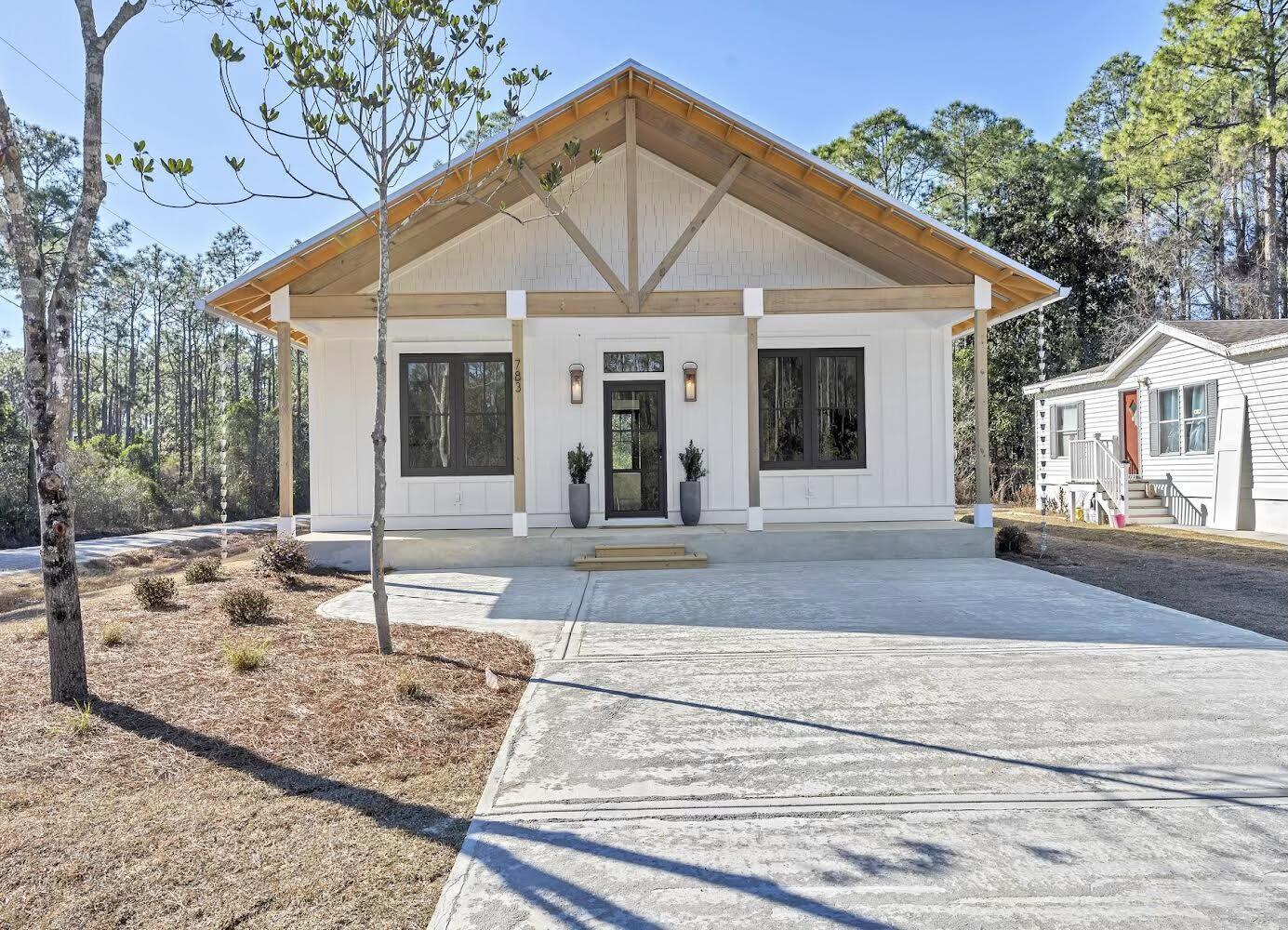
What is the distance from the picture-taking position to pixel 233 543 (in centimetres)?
1520

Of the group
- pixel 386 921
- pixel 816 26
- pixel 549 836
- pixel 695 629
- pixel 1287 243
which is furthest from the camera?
pixel 1287 243

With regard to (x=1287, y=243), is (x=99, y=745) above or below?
below

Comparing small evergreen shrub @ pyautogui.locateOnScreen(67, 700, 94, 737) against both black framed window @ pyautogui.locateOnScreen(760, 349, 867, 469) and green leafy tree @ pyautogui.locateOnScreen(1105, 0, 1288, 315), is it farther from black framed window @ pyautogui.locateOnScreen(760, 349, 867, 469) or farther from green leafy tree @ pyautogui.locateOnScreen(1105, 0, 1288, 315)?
green leafy tree @ pyautogui.locateOnScreen(1105, 0, 1288, 315)

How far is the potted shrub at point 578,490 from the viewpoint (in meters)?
10.3

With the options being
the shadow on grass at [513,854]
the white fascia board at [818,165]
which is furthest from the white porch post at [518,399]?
the shadow on grass at [513,854]

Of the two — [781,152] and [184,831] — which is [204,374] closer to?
[781,152]

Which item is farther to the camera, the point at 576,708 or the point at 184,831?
the point at 576,708

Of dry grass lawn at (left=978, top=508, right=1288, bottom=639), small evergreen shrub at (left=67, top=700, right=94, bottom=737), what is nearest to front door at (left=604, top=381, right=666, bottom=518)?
dry grass lawn at (left=978, top=508, right=1288, bottom=639)

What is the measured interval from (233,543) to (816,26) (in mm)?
16191

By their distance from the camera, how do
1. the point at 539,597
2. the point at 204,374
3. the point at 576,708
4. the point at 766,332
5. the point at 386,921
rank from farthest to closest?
the point at 204,374 < the point at 766,332 < the point at 539,597 < the point at 576,708 < the point at 386,921

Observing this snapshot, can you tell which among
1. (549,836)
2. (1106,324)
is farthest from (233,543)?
(1106,324)

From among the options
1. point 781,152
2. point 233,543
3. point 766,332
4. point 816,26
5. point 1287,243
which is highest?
point 816,26

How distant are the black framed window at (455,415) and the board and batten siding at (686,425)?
152 mm

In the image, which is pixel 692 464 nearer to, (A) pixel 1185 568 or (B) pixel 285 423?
(B) pixel 285 423
